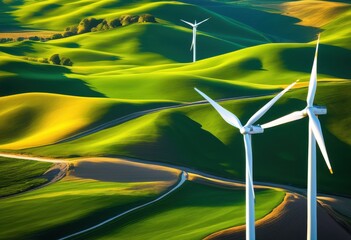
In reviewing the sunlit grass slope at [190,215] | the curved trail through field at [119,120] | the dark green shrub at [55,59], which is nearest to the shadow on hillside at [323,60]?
the curved trail through field at [119,120]

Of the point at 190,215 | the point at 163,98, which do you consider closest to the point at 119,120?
the point at 163,98

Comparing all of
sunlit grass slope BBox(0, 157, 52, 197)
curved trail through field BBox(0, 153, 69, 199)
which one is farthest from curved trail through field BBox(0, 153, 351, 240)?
sunlit grass slope BBox(0, 157, 52, 197)

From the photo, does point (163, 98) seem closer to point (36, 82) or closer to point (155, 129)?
point (155, 129)

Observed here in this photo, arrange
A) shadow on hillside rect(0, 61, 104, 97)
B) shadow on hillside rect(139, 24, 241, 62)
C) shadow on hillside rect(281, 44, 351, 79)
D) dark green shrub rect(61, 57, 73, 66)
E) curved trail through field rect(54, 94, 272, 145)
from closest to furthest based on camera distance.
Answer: curved trail through field rect(54, 94, 272, 145) → shadow on hillside rect(0, 61, 104, 97) → shadow on hillside rect(281, 44, 351, 79) → dark green shrub rect(61, 57, 73, 66) → shadow on hillside rect(139, 24, 241, 62)

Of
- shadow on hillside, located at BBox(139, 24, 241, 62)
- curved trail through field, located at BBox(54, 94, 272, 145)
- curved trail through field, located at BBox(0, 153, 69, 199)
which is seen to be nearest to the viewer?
curved trail through field, located at BBox(0, 153, 69, 199)

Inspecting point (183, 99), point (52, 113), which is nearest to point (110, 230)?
point (52, 113)

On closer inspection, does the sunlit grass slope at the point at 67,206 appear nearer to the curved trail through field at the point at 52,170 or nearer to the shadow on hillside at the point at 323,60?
the curved trail through field at the point at 52,170

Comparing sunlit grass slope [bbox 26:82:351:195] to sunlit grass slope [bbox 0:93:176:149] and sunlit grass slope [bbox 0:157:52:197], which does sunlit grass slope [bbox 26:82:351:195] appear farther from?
sunlit grass slope [bbox 0:157:52:197]

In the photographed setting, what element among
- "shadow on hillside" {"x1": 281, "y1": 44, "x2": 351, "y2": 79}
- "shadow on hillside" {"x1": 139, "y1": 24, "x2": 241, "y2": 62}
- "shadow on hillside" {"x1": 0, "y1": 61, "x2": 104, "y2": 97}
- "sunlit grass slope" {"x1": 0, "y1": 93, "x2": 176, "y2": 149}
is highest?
"shadow on hillside" {"x1": 139, "y1": 24, "x2": 241, "y2": 62}

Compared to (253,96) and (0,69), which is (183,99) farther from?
(0,69)
